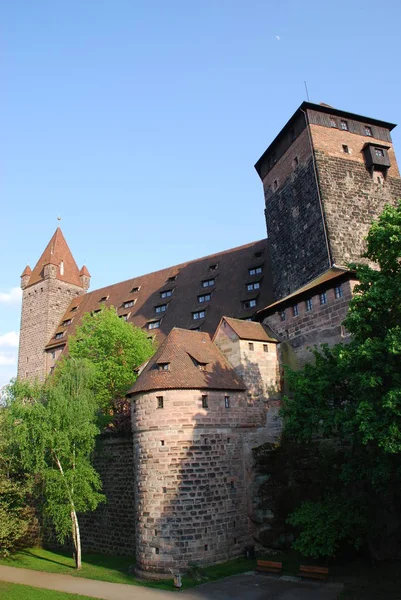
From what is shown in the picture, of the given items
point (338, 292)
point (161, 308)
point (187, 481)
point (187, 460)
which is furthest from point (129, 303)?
point (187, 481)

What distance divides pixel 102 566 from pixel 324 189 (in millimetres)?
22059

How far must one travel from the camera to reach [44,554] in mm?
25594

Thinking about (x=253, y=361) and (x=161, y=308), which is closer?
(x=253, y=361)

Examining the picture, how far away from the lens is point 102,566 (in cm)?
2159

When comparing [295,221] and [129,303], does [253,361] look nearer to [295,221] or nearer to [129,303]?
[295,221]

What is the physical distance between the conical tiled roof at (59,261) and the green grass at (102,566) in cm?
3070

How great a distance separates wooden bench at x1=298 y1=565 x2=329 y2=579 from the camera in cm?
1655

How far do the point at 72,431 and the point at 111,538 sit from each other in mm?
6686

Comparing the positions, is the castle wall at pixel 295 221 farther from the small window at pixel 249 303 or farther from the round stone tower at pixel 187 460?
the round stone tower at pixel 187 460

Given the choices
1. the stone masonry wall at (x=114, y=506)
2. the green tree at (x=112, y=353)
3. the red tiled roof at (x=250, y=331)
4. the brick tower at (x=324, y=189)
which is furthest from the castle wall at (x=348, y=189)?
the stone masonry wall at (x=114, y=506)

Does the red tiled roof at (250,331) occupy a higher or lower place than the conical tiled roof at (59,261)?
lower

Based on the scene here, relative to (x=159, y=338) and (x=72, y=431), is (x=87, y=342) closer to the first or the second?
(x=159, y=338)

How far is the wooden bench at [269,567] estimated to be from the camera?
1775cm

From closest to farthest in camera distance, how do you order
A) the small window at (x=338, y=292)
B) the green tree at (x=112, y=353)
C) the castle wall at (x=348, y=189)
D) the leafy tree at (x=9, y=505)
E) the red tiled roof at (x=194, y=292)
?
1. the leafy tree at (x=9, y=505)
2. the small window at (x=338, y=292)
3. the castle wall at (x=348, y=189)
4. the green tree at (x=112, y=353)
5. the red tiled roof at (x=194, y=292)
